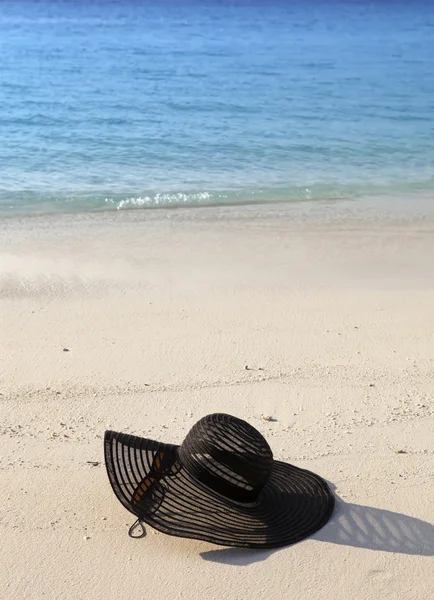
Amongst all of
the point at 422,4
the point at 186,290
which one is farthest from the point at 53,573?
the point at 422,4

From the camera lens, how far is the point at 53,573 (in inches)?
129

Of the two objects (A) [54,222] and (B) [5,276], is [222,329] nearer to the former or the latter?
(B) [5,276]

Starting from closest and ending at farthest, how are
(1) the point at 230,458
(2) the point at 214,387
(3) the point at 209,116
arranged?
(1) the point at 230,458, (2) the point at 214,387, (3) the point at 209,116

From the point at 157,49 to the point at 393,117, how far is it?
9.85m

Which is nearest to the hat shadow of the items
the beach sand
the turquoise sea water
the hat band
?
the beach sand

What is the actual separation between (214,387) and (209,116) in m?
→ 9.16

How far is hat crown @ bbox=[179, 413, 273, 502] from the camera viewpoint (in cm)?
348

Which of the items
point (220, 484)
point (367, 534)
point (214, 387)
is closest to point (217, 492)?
point (220, 484)

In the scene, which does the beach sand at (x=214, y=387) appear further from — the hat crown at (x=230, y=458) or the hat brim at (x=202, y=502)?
the hat crown at (x=230, y=458)

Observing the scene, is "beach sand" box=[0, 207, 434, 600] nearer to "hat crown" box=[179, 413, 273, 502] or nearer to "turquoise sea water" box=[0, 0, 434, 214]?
"hat crown" box=[179, 413, 273, 502]

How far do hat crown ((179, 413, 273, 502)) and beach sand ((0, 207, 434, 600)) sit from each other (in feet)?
0.84

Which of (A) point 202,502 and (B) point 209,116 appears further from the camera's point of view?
(B) point 209,116

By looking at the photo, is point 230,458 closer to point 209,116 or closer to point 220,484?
point 220,484

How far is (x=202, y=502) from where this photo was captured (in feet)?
11.5
